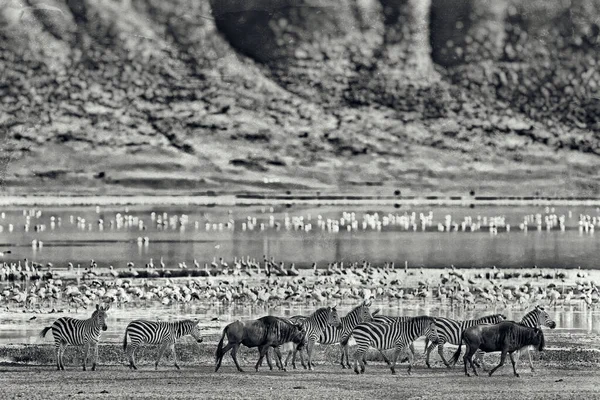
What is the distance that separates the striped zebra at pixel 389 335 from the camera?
29281 mm

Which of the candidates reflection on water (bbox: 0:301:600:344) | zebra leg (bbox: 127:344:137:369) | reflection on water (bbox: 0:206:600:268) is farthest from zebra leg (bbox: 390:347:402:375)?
reflection on water (bbox: 0:206:600:268)

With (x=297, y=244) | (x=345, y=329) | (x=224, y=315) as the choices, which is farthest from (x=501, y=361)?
(x=297, y=244)

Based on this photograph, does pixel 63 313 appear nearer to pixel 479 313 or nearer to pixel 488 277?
pixel 479 313

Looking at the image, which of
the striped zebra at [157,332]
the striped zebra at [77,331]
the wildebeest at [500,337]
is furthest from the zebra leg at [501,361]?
the striped zebra at [77,331]

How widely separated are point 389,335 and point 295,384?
8.04 feet

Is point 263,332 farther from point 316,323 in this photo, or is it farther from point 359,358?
point 359,358

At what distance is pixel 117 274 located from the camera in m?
61.8

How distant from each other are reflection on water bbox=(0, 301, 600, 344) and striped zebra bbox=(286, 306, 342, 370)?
24.7ft

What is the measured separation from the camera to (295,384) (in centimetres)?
2795

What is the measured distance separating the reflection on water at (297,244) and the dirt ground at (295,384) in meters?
41.8

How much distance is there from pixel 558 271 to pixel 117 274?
18776 millimetres

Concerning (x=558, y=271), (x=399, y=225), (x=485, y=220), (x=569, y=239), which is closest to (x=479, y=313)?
(x=558, y=271)

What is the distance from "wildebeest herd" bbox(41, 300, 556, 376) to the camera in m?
28.7

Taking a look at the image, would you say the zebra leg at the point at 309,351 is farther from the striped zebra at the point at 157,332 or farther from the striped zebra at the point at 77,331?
the striped zebra at the point at 77,331
